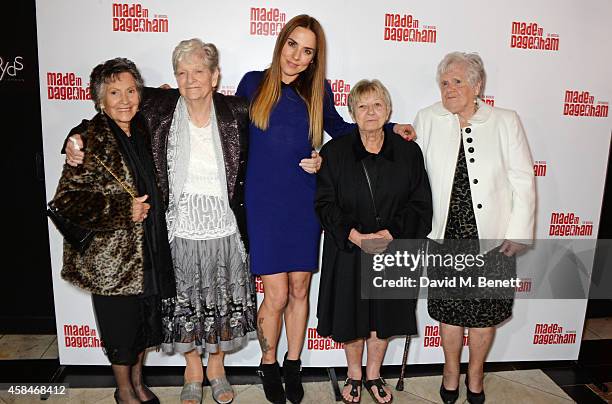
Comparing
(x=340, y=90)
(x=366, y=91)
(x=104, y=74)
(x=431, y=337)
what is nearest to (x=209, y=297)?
(x=104, y=74)

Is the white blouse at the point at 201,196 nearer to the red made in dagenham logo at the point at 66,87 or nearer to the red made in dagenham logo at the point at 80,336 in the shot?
the red made in dagenham logo at the point at 66,87

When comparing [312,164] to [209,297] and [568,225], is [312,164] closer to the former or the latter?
[209,297]

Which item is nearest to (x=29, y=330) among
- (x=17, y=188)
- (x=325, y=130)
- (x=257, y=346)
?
(x=17, y=188)

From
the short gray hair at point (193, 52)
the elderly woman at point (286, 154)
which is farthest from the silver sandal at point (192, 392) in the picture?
the short gray hair at point (193, 52)

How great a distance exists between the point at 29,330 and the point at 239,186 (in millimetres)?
2223

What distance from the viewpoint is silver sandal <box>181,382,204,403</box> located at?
2.73 m

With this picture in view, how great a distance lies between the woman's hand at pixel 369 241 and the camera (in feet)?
7.98

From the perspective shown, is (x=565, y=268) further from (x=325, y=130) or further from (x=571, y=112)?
(x=325, y=130)

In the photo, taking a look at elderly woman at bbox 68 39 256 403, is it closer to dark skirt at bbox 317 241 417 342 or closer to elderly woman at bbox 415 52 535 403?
dark skirt at bbox 317 241 417 342

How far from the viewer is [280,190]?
2.48 metres

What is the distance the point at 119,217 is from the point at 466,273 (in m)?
1.71

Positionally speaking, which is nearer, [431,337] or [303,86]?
[303,86]

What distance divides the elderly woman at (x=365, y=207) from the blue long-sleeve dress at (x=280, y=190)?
0.10 meters

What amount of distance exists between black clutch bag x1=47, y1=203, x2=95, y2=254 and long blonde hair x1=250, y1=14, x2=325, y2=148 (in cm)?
91
